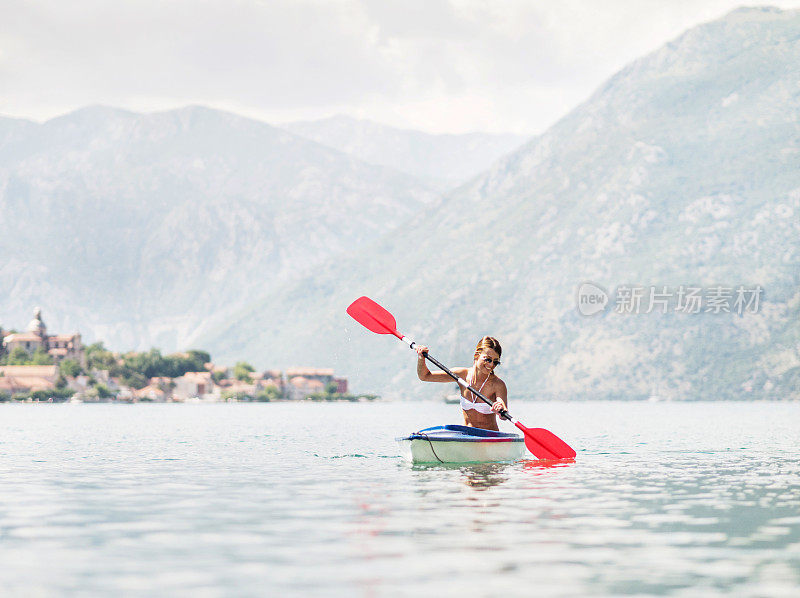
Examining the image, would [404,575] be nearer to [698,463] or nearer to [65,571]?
[65,571]

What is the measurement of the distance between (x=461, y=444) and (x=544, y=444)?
4.76 m

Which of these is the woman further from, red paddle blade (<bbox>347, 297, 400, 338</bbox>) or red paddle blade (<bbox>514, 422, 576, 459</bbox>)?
red paddle blade (<bbox>347, 297, 400, 338</bbox>)

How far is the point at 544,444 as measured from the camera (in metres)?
37.5

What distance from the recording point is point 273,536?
19.6 metres

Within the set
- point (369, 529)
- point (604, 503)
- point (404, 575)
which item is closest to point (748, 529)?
point (604, 503)

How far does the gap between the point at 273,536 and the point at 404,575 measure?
176 inches

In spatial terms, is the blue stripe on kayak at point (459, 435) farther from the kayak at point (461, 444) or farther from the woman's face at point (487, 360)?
the woman's face at point (487, 360)

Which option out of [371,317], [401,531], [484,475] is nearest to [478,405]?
[484,475]

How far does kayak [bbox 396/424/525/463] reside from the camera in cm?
3366

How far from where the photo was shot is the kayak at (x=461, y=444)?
33.7m

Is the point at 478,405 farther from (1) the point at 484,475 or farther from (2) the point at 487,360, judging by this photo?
(1) the point at 484,475

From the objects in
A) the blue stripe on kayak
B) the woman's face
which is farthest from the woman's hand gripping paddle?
the woman's face

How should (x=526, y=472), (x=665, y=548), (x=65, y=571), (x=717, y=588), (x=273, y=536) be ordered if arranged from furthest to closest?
(x=526, y=472) < (x=273, y=536) < (x=665, y=548) < (x=65, y=571) < (x=717, y=588)

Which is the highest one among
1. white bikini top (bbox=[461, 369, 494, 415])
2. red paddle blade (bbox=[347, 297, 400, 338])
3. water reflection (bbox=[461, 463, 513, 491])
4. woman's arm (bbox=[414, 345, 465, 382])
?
red paddle blade (bbox=[347, 297, 400, 338])
